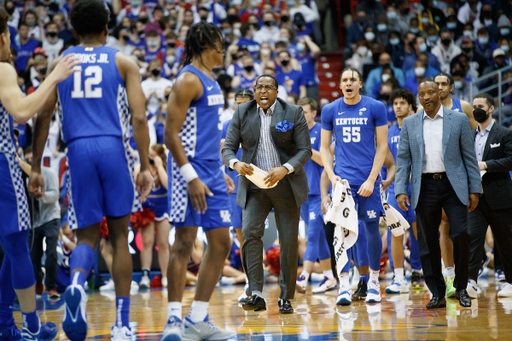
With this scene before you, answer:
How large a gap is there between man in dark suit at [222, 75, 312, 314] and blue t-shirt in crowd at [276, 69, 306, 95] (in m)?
7.55

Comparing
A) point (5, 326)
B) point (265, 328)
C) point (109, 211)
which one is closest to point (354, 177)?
point (265, 328)

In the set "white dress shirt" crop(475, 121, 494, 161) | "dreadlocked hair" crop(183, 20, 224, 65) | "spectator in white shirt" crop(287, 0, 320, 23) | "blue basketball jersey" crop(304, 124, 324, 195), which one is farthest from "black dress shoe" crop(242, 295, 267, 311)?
"spectator in white shirt" crop(287, 0, 320, 23)

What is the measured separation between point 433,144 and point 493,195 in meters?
1.30

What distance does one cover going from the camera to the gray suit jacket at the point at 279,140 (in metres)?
5.45

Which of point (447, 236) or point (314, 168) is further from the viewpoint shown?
point (314, 168)

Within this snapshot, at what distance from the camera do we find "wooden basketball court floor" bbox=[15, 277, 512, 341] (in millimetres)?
4148

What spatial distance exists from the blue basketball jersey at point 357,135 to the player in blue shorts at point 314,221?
1.14 meters

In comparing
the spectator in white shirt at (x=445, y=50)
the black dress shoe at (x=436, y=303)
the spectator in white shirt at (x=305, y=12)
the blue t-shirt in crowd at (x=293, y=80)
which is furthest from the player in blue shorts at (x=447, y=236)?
the spectator in white shirt at (x=305, y=12)

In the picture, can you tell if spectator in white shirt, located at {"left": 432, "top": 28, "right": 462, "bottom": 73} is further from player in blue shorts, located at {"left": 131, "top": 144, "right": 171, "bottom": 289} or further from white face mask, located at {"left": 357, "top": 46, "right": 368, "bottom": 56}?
player in blue shorts, located at {"left": 131, "top": 144, "right": 171, "bottom": 289}

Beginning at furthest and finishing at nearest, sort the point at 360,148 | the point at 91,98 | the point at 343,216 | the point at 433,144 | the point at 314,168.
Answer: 1. the point at 314,168
2. the point at 360,148
3. the point at 343,216
4. the point at 433,144
5. the point at 91,98

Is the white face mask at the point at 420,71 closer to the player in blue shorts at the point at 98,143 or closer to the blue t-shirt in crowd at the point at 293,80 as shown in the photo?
the blue t-shirt in crowd at the point at 293,80

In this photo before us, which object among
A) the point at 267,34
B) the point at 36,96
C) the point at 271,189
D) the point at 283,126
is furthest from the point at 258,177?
the point at 267,34

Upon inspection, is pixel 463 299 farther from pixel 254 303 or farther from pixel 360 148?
pixel 254 303

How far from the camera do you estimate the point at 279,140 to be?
5.54 metres
